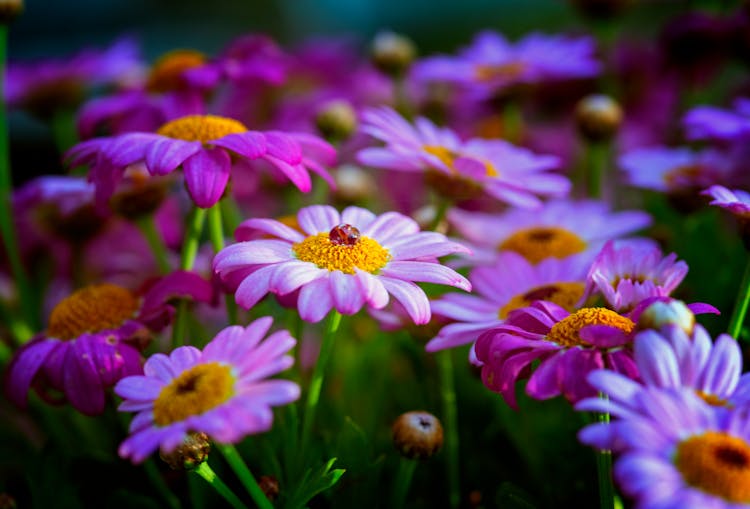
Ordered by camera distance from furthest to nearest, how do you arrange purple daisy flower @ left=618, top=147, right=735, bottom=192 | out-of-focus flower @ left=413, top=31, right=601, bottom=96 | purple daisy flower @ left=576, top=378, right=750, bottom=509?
out-of-focus flower @ left=413, top=31, right=601, bottom=96 → purple daisy flower @ left=618, top=147, right=735, bottom=192 → purple daisy flower @ left=576, top=378, right=750, bottom=509

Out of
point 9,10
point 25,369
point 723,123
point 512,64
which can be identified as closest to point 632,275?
point 723,123

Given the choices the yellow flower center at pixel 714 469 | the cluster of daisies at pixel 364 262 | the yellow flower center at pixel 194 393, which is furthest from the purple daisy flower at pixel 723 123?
the yellow flower center at pixel 194 393

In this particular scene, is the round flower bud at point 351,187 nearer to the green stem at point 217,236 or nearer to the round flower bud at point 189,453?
the green stem at point 217,236

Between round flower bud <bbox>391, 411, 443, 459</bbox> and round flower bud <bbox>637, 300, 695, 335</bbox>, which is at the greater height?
round flower bud <bbox>637, 300, 695, 335</bbox>

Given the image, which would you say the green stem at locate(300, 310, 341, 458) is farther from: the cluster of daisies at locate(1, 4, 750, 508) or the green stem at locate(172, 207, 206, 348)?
the green stem at locate(172, 207, 206, 348)

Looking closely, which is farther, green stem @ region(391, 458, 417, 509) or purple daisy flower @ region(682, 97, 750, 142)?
purple daisy flower @ region(682, 97, 750, 142)

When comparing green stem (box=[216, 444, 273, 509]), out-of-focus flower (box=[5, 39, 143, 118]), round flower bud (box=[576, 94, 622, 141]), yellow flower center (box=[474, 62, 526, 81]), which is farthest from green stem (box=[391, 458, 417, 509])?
out-of-focus flower (box=[5, 39, 143, 118])

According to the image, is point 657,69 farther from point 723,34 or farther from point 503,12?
point 503,12

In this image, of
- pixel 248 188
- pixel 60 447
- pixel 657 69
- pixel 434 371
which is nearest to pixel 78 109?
pixel 248 188
